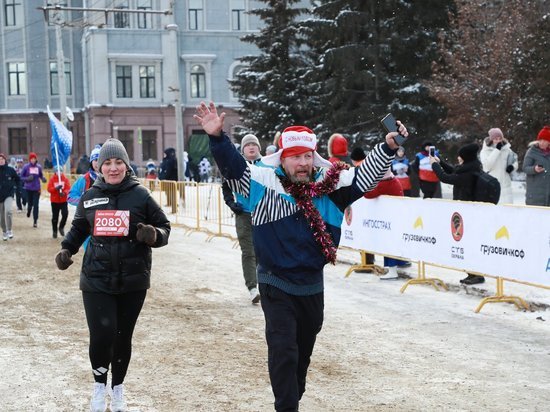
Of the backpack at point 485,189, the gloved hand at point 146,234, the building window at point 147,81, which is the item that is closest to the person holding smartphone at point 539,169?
the backpack at point 485,189

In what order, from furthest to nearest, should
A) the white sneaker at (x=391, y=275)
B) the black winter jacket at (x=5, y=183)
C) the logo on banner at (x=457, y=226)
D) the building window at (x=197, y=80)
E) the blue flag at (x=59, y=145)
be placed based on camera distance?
1. the building window at (x=197, y=80)
2. the blue flag at (x=59, y=145)
3. the black winter jacket at (x=5, y=183)
4. the white sneaker at (x=391, y=275)
5. the logo on banner at (x=457, y=226)

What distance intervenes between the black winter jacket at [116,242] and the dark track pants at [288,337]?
116cm

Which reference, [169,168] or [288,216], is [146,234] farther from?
[169,168]

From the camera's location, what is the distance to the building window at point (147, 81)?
5831 centimetres

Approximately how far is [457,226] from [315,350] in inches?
132

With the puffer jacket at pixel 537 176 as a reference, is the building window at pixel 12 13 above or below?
above

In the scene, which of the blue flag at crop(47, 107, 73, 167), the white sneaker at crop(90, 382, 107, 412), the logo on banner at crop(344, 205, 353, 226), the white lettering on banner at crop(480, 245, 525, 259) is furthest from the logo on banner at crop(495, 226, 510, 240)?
the blue flag at crop(47, 107, 73, 167)

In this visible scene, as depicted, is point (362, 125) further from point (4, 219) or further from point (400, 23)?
point (4, 219)

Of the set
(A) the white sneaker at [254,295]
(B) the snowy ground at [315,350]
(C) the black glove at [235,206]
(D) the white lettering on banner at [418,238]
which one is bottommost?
(B) the snowy ground at [315,350]

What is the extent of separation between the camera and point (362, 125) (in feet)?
100

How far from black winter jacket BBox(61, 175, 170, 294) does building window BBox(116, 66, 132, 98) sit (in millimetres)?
53556

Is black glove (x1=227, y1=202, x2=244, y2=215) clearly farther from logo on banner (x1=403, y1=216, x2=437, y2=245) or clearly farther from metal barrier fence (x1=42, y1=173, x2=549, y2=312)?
metal barrier fence (x1=42, y1=173, x2=549, y2=312)

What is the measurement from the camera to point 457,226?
10.3 metres

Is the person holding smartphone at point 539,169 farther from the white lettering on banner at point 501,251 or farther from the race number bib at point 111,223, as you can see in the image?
the race number bib at point 111,223
